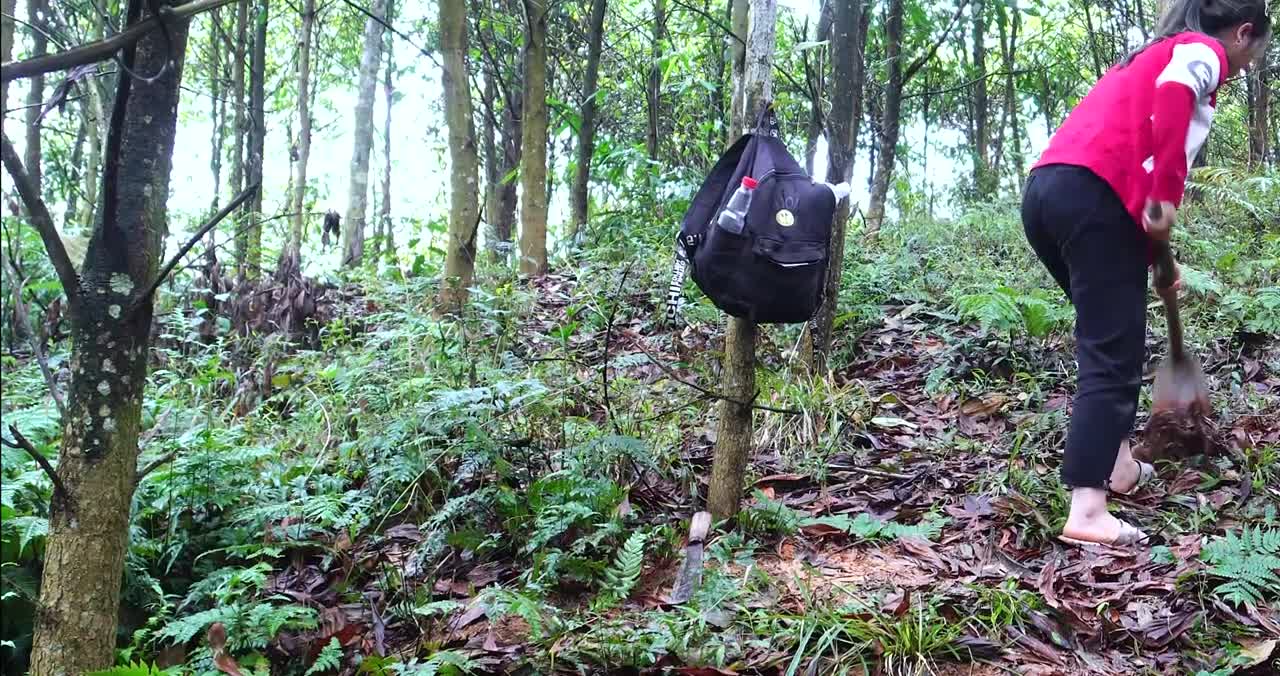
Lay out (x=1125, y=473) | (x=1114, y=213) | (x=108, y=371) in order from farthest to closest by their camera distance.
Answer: (x=1125, y=473), (x=1114, y=213), (x=108, y=371)

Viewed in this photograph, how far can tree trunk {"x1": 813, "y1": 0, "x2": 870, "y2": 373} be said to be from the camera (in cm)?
490

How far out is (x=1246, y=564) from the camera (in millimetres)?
2727

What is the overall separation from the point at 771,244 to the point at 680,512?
1.22 m

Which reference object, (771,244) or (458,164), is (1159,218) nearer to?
(771,244)

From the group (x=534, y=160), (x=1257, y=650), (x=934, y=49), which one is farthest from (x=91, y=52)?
(x=934, y=49)

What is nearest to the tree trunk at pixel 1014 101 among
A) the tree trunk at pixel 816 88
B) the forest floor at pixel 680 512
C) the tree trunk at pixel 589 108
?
the tree trunk at pixel 816 88

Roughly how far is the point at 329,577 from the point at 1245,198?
690cm

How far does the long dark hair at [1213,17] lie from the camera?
9.84 ft

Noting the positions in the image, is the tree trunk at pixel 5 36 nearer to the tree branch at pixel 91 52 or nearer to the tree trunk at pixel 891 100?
the tree branch at pixel 91 52

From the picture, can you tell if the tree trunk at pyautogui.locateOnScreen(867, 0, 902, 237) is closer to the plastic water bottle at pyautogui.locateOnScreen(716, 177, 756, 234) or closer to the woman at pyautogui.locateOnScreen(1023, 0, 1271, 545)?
the woman at pyautogui.locateOnScreen(1023, 0, 1271, 545)

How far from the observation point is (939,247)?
7461mm

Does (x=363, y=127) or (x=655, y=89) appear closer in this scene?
(x=655, y=89)

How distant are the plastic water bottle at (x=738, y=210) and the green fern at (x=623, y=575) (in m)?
1.06

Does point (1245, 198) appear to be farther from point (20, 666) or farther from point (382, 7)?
point (382, 7)
